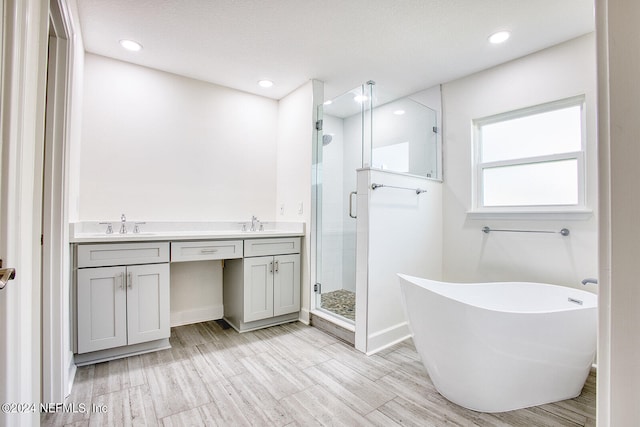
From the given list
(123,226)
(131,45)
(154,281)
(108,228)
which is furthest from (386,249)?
(131,45)

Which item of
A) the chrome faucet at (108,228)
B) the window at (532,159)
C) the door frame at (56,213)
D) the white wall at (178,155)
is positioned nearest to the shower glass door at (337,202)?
the white wall at (178,155)

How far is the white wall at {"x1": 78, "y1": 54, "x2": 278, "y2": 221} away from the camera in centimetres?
250

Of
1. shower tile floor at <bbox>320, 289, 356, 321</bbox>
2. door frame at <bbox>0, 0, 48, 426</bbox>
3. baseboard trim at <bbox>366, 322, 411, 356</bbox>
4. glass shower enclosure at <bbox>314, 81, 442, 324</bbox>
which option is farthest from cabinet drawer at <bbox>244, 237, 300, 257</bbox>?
door frame at <bbox>0, 0, 48, 426</bbox>

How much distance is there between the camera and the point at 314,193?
9.63 feet

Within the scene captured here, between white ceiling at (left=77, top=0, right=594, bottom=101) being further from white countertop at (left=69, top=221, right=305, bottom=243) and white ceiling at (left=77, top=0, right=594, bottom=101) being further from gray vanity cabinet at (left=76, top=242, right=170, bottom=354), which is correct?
gray vanity cabinet at (left=76, top=242, right=170, bottom=354)

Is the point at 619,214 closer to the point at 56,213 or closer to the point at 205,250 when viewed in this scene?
the point at 56,213

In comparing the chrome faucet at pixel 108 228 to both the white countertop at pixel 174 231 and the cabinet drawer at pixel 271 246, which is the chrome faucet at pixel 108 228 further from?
the cabinet drawer at pixel 271 246

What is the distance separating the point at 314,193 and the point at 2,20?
2.34 meters

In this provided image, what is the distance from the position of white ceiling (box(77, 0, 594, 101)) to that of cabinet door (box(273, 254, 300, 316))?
1824 millimetres

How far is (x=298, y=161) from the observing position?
3086 millimetres

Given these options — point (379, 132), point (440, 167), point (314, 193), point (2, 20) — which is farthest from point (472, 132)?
point (2, 20)

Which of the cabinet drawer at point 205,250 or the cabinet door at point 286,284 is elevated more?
the cabinet drawer at point 205,250

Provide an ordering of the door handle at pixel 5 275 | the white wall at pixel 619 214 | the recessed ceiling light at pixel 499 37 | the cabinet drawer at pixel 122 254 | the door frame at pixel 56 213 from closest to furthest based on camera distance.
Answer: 1. the white wall at pixel 619 214
2. the door handle at pixel 5 275
3. the door frame at pixel 56 213
4. the cabinet drawer at pixel 122 254
5. the recessed ceiling light at pixel 499 37

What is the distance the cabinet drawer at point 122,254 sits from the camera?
2008mm
